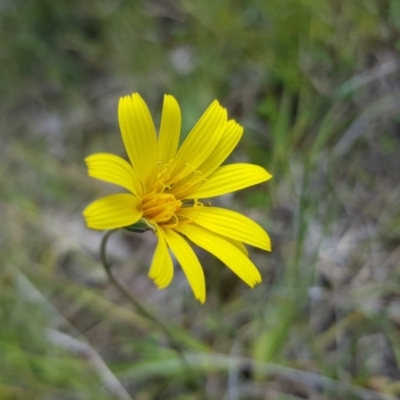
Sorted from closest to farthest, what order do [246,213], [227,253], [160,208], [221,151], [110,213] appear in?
[110,213]
[227,253]
[160,208]
[221,151]
[246,213]

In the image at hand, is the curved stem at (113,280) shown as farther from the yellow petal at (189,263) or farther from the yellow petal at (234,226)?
the yellow petal at (234,226)

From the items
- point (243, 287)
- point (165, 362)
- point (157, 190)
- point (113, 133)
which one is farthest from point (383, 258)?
point (113, 133)

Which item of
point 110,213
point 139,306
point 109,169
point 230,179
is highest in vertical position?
point 230,179

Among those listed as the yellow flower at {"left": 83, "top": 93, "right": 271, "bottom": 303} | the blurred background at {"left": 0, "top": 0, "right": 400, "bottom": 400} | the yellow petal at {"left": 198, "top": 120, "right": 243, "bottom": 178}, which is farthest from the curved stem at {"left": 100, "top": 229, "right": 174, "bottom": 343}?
the blurred background at {"left": 0, "top": 0, "right": 400, "bottom": 400}

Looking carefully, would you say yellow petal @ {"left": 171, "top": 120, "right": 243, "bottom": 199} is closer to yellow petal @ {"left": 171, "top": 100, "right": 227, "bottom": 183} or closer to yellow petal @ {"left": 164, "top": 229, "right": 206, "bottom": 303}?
yellow petal @ {"left": 171, "top": 100, "right": 227, "bottom": 183}

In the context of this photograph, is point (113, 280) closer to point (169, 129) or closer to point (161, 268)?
point (161, 268)

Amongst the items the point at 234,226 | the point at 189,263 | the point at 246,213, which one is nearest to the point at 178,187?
the point at 234,226

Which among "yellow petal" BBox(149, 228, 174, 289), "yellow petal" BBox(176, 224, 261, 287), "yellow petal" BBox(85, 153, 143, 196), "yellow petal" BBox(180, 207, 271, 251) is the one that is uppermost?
"yellow petal" BBox(85, 153, 143, 196)

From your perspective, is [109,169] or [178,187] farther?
[178,187]
